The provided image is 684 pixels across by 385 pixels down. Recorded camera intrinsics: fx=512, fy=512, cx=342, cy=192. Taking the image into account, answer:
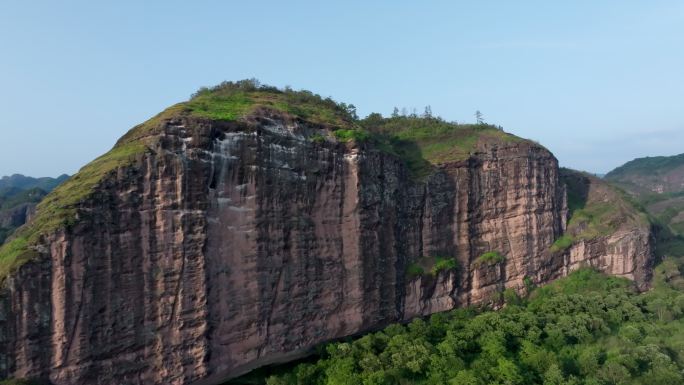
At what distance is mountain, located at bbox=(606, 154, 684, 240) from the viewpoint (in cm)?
8073

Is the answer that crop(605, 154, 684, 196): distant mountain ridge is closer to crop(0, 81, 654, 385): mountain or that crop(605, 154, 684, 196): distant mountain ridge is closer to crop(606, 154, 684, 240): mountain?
crop(606, 154, 684, 240): mountain

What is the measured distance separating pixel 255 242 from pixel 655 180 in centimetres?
10656

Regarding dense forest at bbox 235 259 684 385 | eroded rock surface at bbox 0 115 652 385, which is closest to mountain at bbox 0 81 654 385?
eroded rock surface at bbox 0 115 652 385

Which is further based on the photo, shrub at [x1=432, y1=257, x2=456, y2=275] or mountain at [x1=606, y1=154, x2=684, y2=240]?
mountain at [x1=606, y1=154, x2=684, y2=240]

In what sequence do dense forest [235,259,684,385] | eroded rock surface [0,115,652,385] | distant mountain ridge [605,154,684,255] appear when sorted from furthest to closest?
distant mountain ridge [605,154,684,255] → dense forest [235,259,684,385] → eroded rock surface [0,115,652,385]

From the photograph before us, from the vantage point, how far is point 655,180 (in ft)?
346

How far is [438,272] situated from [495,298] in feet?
16.9

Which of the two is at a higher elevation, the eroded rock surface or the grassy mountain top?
the grassy mountain top

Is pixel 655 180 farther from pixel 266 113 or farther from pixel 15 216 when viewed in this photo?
pixel 15 216

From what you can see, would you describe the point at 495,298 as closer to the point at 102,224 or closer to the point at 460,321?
the point at 460,321

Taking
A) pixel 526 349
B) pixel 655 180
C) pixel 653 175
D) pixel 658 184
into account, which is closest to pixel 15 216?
pixel 526 349

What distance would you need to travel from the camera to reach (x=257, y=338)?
2452cm

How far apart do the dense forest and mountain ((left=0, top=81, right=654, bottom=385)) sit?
2382 millimetres

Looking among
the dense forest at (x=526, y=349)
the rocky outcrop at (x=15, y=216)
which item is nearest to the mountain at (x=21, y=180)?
the rocky outcrop at (x=15, y=216)
